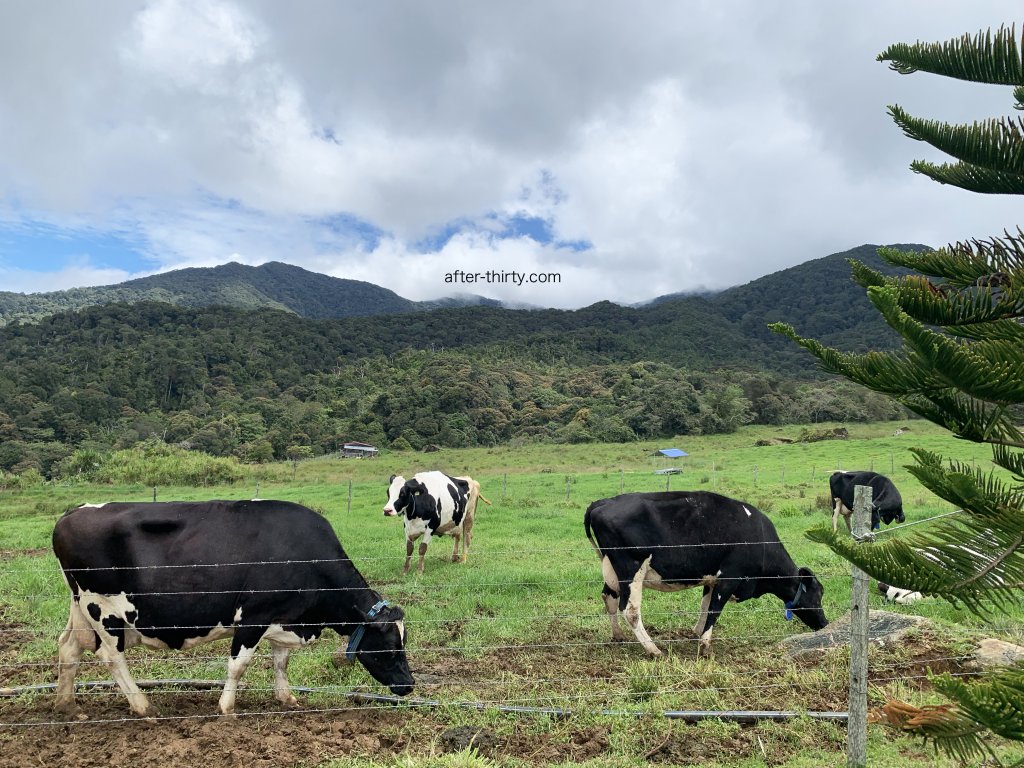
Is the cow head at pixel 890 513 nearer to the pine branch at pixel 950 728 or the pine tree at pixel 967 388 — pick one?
the pine tree at pixel 967 388

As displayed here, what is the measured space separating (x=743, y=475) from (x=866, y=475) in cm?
1008

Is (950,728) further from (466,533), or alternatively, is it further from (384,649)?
(466,533)

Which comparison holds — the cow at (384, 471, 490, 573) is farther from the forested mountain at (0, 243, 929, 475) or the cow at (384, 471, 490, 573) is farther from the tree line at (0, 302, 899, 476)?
the tree line at (0, 302, 899, 476)

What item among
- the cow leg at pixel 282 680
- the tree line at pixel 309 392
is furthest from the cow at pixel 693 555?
the tree line at pixel 309 392

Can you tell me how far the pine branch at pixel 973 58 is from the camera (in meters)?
2.44

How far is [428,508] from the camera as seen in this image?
11.9m

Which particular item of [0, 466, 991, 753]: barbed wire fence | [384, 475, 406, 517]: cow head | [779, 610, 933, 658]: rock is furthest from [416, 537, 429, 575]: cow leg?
[779, 610, 933, 658]: rock

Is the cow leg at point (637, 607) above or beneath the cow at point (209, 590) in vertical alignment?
beneath

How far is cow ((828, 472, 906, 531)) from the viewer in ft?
48.8

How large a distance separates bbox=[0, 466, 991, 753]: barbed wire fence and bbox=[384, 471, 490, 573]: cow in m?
2.46

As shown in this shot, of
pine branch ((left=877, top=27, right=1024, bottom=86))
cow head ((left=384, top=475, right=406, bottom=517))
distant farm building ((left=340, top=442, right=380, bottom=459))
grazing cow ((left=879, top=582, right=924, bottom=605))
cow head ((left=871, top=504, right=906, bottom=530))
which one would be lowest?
distant farm building ((left=340, top=442, right=380, bottom=459))

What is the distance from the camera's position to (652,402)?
58.7m

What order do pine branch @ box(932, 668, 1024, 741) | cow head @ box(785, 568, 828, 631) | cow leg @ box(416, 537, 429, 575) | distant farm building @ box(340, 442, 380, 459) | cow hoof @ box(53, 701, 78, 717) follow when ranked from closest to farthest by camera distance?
1. pine branch @ box(932, 668, 1024, 741)
2. cow hoof @ box(53, 701, 78, 717)
3. cow head @ box(785, 568, 828, 631)
4. cow leg @ box(416, 537, 429, 575)
5. distant farm building @ box(340, 442, 380, 459)

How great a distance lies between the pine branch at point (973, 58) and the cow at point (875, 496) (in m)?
13.4
